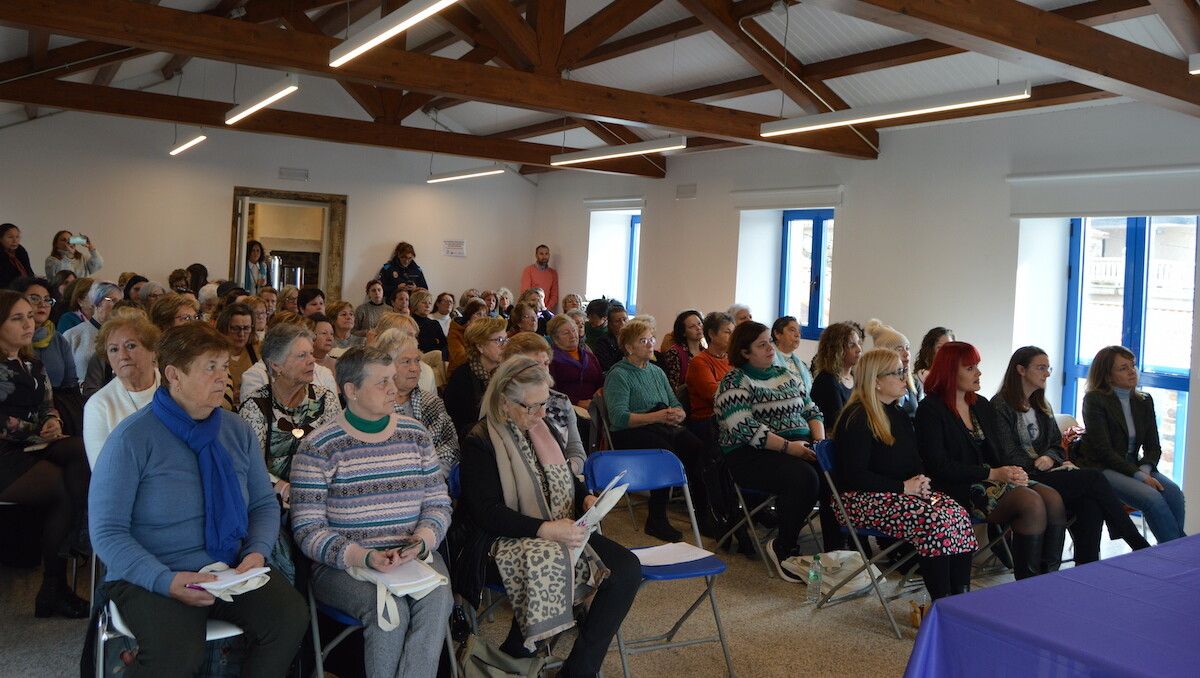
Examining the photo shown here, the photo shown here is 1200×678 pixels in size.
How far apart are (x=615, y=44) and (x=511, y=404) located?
21.7 feet

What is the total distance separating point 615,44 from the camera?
926 cm

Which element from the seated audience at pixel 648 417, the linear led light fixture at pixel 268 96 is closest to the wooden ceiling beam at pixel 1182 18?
the seated audience at pixel 648 417

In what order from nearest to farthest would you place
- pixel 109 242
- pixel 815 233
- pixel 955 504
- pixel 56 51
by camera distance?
pixel 955 504 → pixel 56 51 → pixel 815 233 → pixel 109 242

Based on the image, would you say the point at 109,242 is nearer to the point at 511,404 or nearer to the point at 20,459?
the point at 20,459

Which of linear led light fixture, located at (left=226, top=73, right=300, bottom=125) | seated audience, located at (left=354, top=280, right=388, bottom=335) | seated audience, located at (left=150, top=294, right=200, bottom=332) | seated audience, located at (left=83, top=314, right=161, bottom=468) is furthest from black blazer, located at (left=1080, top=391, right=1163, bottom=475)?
seated audience, located at (left=354, top=280, right=388, bottom=335)

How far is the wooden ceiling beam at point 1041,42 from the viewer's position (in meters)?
4.47

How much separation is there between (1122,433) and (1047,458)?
685 mm

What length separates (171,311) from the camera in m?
4.97

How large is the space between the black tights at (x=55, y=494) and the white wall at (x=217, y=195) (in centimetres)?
903

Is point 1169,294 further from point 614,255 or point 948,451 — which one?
point 614,255

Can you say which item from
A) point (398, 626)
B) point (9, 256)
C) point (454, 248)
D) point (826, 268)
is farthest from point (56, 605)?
point (454, 248)

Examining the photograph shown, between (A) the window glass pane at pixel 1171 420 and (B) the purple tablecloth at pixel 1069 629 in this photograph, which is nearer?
(B) the purple tablecloth at pixel 1069 629

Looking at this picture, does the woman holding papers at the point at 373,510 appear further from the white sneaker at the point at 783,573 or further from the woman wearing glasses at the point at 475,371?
the white sneaker at the point at 783,573

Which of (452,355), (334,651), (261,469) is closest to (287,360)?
(261,469)
